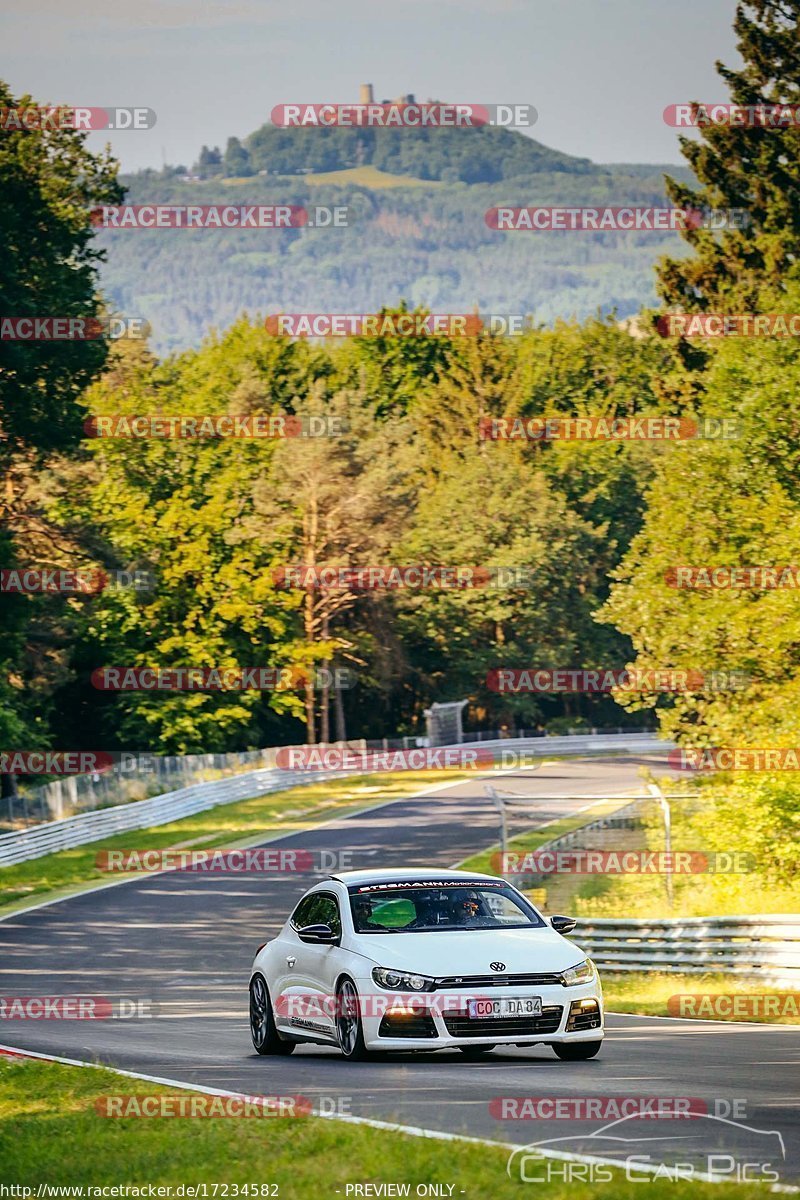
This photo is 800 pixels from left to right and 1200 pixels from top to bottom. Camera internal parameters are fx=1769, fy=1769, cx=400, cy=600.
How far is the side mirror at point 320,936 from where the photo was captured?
45.2 ft

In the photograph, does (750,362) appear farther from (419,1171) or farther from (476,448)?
(476,448)

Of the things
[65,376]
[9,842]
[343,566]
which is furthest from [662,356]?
[9,842]

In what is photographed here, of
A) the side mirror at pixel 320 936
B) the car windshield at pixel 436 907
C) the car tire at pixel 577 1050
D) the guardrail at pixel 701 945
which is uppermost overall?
the car windshield at pixel 436 907

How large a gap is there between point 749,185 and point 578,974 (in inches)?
2031

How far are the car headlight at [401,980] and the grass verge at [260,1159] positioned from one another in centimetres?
261

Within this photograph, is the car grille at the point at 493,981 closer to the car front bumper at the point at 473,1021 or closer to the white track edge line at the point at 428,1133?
the car front bumper at the point at 473,1021

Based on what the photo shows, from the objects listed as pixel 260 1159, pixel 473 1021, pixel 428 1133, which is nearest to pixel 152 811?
pixel 473 1021

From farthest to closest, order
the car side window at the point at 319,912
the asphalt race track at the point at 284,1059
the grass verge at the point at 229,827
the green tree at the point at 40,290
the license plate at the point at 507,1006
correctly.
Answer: the green tree at the point at 40,290 → the grass verge at the point at 229,827 → the car side window at the point at 319,912 → the license plate at the point at 507,1006 → the asphalt race track at the point at 284,1059

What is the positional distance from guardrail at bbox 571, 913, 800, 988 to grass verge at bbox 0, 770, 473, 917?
16.0 m

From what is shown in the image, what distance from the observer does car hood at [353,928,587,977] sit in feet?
41.6

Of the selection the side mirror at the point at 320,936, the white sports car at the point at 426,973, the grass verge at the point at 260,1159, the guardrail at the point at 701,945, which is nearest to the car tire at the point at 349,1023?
the white sports car at the point at 426,973

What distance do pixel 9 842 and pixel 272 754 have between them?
75.3ft

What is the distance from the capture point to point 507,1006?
41.0ft

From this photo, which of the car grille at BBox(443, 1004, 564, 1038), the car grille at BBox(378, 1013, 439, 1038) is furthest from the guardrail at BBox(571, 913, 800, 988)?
→ the car grille at BBox(378, 1013, 439, 1038)
